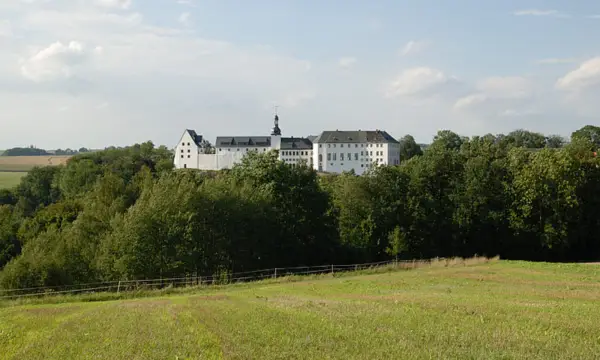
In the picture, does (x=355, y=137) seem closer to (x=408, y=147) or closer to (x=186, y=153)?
(x=408, y=147)

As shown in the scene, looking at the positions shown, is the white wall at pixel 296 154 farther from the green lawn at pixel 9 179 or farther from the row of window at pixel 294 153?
the green lawn at pixel 9 179

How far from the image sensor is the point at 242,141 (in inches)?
6447

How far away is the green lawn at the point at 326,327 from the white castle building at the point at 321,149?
123916 mm

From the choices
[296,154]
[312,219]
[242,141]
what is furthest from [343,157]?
[312,219]

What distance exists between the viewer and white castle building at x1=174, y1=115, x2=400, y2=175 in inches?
6171

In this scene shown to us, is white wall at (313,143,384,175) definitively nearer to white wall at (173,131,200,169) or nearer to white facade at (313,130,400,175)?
white facade at (313,130,400,175)

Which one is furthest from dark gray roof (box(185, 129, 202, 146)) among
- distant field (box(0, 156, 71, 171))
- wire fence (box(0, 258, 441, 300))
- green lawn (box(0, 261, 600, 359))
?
green lawn (box(0, 261, 600, 359))

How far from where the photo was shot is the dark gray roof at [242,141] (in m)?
162

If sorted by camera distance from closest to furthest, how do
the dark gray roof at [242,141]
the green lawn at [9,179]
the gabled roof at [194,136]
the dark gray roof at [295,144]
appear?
the green lawn at [9,179], the gabled roof at [194,136], the dark gray roof at [242,141], the dark gray roof at [295,144]

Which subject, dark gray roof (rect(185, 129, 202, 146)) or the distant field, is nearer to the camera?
dark gray roof (rect(185, 129, 202, 146))

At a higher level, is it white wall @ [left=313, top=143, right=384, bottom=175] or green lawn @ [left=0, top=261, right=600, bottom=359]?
white wall @ [left=313, top=143, right=384, bottom=175]

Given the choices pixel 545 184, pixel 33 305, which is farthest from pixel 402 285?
pixel 545 184

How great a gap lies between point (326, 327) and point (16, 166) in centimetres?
17131

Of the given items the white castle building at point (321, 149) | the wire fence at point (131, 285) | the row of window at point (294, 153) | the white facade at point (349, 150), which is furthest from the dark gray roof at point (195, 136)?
the wire fence at point (131, 285)
